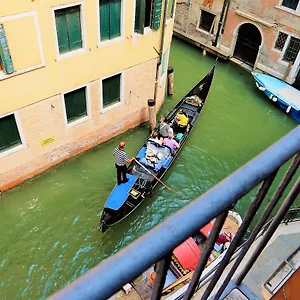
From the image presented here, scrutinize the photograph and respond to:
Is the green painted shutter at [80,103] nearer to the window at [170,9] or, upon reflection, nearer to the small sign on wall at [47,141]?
the small sign on wall at [47,141]

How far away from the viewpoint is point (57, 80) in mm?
8391

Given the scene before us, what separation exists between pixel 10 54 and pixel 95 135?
12.5ft

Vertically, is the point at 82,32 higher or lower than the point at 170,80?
higher

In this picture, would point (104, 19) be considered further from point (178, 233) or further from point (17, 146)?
point (178, 233)

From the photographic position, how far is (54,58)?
7.99m

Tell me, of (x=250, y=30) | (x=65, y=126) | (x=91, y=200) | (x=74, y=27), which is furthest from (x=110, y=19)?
(x=250, y=30)

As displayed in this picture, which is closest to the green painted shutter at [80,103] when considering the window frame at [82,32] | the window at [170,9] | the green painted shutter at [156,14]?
the window frame at [82,32]

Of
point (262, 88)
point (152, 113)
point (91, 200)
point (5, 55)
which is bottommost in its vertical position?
point (91, 200)

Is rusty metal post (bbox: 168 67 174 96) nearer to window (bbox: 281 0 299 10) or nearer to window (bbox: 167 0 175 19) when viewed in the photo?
window (bbox: 167 0 175 19)

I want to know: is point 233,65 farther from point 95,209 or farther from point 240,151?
point 95,209

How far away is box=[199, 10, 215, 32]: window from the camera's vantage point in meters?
15.9

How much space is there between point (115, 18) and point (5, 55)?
9.41ft

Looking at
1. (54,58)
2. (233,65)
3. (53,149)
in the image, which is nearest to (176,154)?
(53,149)

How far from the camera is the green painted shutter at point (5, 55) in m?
6.84
